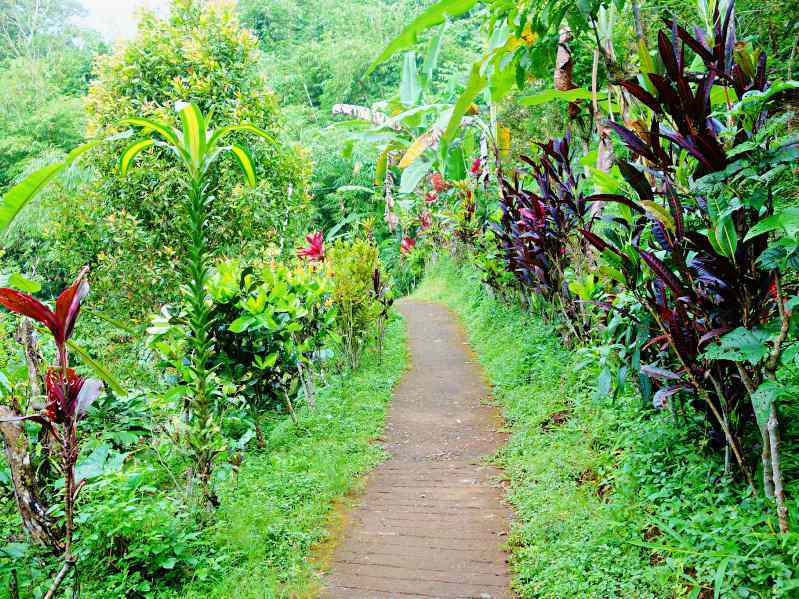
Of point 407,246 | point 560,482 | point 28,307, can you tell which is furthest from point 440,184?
point 28,307

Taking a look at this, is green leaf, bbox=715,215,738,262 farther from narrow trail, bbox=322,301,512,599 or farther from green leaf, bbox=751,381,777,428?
narrow trail, bbox=322,301,512,599

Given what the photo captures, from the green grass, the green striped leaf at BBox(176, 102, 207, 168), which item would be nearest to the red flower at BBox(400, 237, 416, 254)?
the green grass

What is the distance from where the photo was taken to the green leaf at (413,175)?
2.32 metres

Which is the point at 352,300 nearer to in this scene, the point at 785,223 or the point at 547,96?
the point at 547,96

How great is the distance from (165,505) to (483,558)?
5.51 feet

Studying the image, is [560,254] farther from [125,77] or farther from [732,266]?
[125,77]

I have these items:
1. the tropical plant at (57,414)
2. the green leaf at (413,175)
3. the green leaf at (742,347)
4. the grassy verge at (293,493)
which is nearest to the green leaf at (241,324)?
the grassy verge at (293,493)

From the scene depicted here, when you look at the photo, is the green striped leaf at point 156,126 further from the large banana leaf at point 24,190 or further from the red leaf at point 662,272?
the red leaf at point 662,272

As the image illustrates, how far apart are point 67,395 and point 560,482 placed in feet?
8.86

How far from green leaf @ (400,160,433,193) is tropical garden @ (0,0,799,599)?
0.06ft

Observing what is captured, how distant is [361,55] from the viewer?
20.1 metres

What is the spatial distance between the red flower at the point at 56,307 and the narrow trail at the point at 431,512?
5.54ft

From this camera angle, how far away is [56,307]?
2.35 m

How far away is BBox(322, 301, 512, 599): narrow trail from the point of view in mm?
2941
